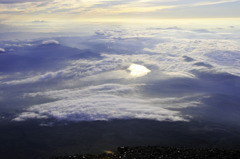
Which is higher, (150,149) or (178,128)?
(150,149)

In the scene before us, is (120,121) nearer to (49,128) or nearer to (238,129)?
(49,128)

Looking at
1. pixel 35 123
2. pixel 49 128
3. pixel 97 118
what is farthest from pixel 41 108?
pixel 97 118

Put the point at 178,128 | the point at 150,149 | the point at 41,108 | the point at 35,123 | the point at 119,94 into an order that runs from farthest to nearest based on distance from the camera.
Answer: the point at 119,94
the point at 41,108
the point at 35,123
the point at 178,128
the point at 150,149

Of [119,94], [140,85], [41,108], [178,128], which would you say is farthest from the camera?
[140,85]

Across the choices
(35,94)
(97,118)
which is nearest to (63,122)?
(97,118)

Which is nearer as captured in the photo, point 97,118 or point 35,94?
point 97,118

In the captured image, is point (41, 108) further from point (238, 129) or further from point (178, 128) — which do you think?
point (238, 129)

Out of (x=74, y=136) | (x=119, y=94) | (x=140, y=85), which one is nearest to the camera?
(x=74, y=136)

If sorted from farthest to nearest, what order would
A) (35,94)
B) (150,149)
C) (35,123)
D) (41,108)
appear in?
(35,94) → (41,108) → (35,123) → (150,149)

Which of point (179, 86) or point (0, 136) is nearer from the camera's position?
point (0, 136)
